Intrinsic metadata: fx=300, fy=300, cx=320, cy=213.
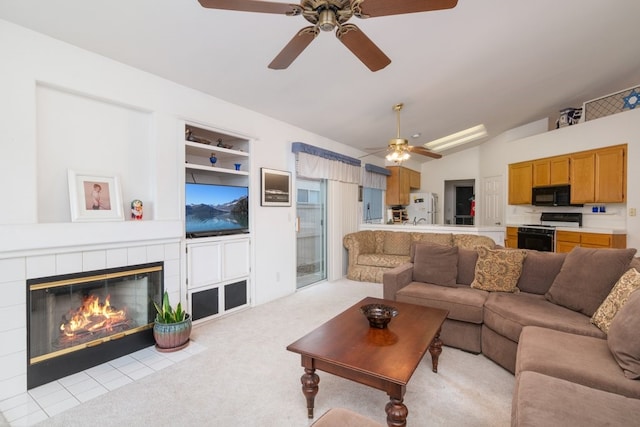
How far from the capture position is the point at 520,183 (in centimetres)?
619

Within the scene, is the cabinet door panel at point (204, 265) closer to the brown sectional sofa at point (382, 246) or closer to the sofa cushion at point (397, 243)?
the brown sectional sofa at point (382, 246)

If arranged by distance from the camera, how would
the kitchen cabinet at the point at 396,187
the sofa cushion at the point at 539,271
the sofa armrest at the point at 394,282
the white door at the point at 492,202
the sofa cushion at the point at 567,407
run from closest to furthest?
the sofa cushion at the point at 567,407 < the sofa cushion at the point at 539,271 < the sofa armrest at the point at 394,282 < the white door at the point at 492,202 < the kitchen cabinet at the point at 396,187

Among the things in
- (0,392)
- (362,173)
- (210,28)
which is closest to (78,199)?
(0,392)

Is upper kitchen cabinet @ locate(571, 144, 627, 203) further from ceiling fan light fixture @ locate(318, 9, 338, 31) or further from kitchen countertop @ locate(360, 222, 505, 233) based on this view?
ceiling fan light fixture @ locate(318, 9, 338, 31)

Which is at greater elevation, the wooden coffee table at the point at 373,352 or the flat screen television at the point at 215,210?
the flat screen television at the point at 215,210

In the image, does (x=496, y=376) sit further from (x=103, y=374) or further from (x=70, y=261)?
(x=70, y=261)

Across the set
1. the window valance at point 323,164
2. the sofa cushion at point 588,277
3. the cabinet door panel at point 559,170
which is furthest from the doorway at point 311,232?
the cabinet door panel at point 559,170

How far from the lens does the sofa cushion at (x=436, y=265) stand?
312 centimetres

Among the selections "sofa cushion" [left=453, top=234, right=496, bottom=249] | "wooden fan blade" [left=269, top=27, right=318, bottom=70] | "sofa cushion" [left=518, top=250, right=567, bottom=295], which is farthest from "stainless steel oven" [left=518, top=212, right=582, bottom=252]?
"wooden fan blade" [left=269, top=27, right=318, bottom=70]

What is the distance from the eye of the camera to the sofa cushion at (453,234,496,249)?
474 centimetres

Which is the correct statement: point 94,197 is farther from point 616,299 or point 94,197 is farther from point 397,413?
point 616,299

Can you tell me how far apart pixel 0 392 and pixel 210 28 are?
2833 millimetres

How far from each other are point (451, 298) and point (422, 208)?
17.8 ft

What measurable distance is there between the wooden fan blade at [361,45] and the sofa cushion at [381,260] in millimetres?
3646
